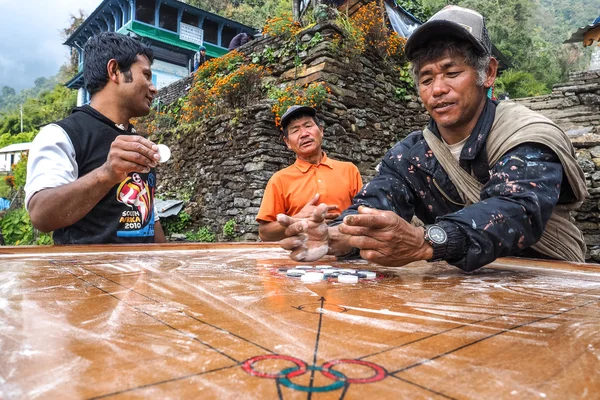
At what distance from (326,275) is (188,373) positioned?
86cm

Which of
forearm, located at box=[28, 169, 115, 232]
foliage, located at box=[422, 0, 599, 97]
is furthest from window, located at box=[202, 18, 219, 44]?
forearm, located at box=[28, 169, 115, 232]

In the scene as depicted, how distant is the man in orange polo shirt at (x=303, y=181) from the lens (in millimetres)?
3318

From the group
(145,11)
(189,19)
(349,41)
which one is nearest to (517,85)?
(349,41)

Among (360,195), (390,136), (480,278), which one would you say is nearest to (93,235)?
(360,195)

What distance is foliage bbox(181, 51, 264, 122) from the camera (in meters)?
7.51

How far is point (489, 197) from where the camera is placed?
1.52 metres

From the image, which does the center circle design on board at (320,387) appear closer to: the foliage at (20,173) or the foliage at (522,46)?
the foliage at (20,173)

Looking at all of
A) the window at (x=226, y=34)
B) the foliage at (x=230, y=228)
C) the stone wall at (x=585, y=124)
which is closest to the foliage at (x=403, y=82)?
A: the stone wall at (x=585, y=124)

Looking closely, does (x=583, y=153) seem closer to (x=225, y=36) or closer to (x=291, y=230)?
(x=291, y=230)

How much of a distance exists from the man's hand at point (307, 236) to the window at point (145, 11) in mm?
20834

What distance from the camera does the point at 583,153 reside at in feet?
16.4

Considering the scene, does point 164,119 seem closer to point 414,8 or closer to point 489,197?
point 414,8

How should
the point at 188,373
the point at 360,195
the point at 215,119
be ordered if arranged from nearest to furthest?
the point at 188,373 → the point at 360,195 → the point at 215,119

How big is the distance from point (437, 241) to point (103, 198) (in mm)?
1819
